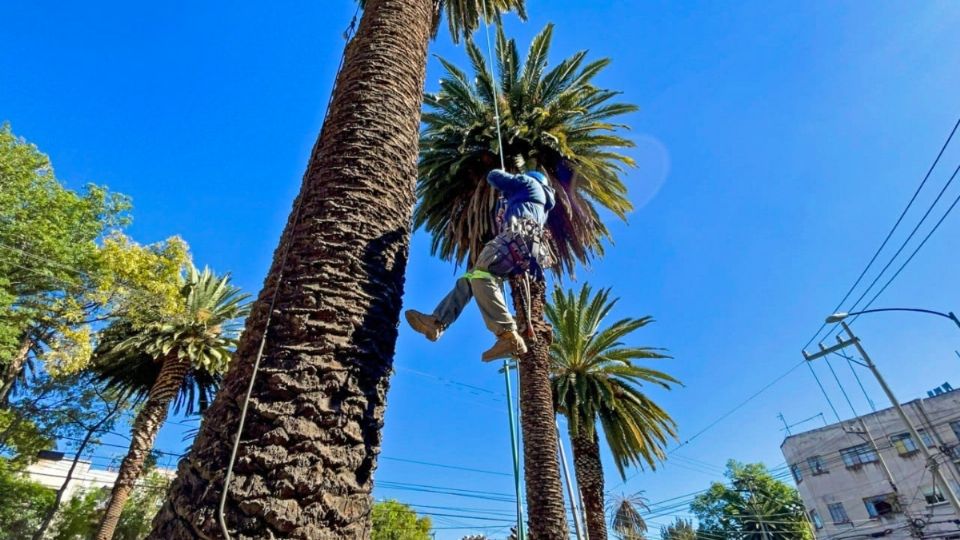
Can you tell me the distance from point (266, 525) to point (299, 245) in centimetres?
135

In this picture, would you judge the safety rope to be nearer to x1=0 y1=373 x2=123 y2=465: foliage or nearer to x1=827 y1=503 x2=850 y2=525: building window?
x1=0 y1=373 x2=123 y2=465: foliage

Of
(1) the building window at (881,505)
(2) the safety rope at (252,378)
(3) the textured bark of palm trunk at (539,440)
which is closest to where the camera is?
(2) the safety rope at (252,378)

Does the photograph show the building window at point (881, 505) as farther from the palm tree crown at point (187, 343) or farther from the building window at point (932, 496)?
the palm tree crown at point (187, 343)

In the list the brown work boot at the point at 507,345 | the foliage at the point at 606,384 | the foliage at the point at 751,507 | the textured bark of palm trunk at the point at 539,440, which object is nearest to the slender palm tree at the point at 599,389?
the foliage at the point at 606,384

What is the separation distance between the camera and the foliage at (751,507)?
39.0m

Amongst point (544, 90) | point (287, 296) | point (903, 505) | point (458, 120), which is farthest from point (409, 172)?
point (903, 505)

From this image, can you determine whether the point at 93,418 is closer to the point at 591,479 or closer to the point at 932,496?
the point at 591,479

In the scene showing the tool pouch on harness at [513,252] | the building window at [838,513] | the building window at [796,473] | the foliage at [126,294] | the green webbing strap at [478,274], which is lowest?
the green webbing strap at [478,274]

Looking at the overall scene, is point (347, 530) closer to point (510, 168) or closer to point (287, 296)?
point (287, 296)

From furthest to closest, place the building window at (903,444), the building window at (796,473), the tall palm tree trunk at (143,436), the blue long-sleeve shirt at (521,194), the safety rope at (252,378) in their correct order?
the building window at (796,473) → the building window at (903,444) → the tall palm tree trunk at (143,436) → the blue long-sleeve shirt at (521,194) → the safety rope at (252,378)

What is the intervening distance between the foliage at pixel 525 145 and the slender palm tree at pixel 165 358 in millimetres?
9317

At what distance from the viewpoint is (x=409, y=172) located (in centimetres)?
305

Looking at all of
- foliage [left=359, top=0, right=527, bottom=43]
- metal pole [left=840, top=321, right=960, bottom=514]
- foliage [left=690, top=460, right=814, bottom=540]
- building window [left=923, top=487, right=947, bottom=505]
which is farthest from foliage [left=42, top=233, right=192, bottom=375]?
foliage [left=690, top=460, right=814, bottom=540]

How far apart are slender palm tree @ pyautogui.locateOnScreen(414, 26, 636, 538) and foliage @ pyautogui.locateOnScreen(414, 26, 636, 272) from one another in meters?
0.03
